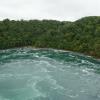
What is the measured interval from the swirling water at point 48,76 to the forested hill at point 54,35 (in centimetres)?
668

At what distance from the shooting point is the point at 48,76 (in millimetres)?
83000

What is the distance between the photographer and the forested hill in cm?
11867

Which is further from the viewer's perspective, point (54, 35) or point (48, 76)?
point (54, 35)

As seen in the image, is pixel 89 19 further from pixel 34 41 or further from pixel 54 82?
pixel 54 82

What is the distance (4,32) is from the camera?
138375 millimetres

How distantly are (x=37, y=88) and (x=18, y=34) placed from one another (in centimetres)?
6849

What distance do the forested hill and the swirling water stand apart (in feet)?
21.9

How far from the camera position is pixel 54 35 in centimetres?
13425

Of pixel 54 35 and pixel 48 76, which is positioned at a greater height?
pixel 54 35

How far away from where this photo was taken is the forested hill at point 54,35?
389 feet

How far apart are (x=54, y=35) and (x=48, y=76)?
53.1 metres

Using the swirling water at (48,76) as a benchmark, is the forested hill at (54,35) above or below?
above

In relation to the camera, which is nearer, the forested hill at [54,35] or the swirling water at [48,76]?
the swirling water at [48,76]

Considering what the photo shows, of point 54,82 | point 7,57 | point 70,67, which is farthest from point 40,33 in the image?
point 54,82
